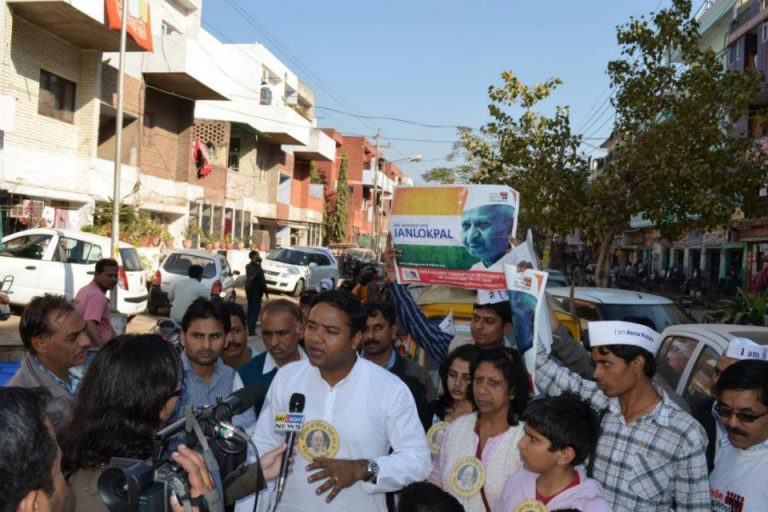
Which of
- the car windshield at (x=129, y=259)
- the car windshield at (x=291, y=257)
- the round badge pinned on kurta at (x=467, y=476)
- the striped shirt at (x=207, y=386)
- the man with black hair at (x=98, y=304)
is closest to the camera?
the round badge pinned on kurta at (x=467, y=476)

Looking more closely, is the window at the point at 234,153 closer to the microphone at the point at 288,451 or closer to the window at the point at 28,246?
the window at the point at 28,246

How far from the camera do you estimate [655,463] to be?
10.0 feet

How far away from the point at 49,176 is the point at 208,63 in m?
7.23

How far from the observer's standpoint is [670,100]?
15.0 meters

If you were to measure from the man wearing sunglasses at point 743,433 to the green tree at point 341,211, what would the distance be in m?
49.8

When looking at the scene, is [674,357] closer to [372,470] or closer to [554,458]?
[554,458]

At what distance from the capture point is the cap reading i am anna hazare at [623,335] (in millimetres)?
3303

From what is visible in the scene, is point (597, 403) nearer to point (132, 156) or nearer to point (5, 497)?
point (5, 497)

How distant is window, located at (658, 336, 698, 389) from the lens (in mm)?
5695

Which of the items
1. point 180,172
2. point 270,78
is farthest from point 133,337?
point 270,78

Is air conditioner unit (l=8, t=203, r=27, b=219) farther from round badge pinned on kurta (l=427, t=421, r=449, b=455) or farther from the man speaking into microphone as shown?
the man speaking into microphone

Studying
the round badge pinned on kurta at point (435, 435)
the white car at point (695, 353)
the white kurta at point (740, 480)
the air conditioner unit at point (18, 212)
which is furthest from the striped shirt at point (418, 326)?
the air conditioner unit at point (18, 212)

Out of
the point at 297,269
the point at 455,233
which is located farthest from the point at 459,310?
the point at 297,269

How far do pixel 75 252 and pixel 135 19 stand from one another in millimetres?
7601
